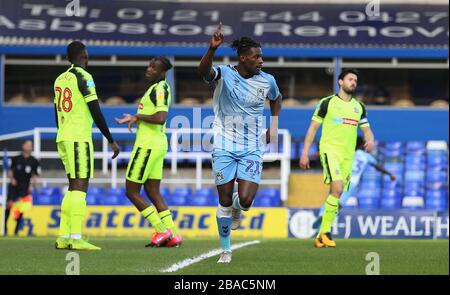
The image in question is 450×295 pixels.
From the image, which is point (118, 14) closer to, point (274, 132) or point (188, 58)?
point (188, 58)

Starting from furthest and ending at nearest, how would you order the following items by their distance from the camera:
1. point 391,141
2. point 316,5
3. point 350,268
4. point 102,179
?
point 316,5 → point 391,141 → point 102,179 → point 350,268

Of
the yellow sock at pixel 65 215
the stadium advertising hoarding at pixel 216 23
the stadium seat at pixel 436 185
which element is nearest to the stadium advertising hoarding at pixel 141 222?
the stadium seat at pixel 436 185

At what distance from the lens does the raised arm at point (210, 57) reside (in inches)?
357

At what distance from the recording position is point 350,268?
382 inches

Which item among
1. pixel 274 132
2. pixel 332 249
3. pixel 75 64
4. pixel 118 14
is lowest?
pixel 332 249

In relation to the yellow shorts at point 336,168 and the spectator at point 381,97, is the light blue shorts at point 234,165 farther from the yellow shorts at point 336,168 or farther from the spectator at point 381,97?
the spectator at point 381,97

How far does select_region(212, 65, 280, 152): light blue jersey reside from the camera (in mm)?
10188

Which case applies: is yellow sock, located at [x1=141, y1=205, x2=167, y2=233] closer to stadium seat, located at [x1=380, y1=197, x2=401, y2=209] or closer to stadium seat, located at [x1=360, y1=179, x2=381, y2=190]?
stadium seat, located at [x1=380, y1=197, x2=401, y2=209]

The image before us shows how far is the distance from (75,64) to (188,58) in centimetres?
1542

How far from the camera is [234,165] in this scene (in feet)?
33.7

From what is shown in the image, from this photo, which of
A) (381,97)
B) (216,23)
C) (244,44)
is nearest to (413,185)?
(381,97)

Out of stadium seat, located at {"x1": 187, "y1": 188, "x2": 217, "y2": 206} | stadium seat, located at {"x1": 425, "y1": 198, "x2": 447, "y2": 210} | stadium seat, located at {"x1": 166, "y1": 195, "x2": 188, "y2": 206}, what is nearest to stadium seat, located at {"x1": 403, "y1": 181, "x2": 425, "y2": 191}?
stadium seat, located at {"x1": 425, "y1": 198, "x2": 447, "y2": 210}

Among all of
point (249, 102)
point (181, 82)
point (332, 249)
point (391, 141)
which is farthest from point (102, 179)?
point (249, 102)

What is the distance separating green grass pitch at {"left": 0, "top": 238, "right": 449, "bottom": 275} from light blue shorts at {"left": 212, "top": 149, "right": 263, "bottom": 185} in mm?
811
